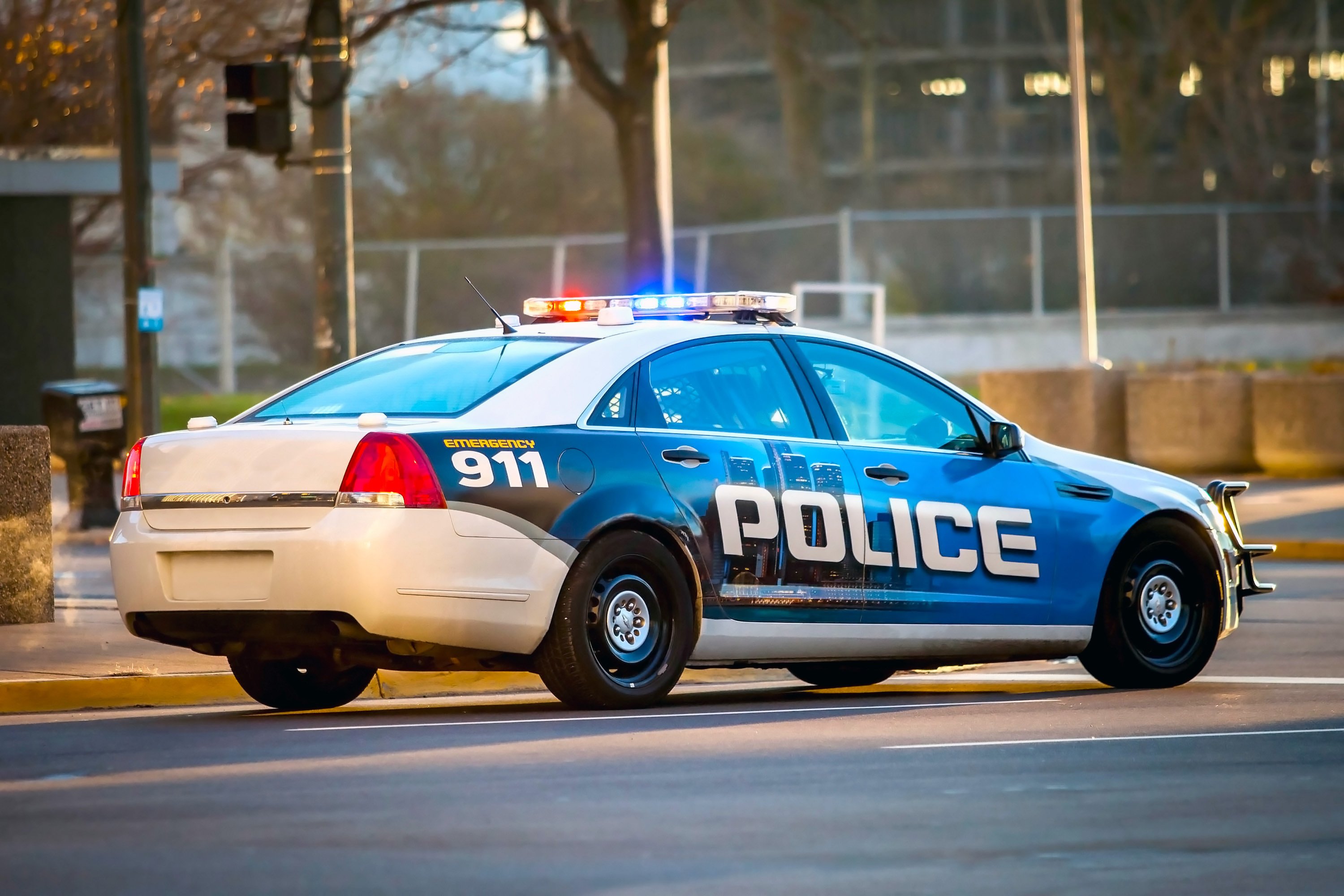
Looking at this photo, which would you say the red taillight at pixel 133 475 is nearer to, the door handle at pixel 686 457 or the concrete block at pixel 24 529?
the door handle at pixel 686 457

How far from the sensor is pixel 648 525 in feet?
27.0

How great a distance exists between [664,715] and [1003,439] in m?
2.04

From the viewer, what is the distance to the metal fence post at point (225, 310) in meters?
34.4

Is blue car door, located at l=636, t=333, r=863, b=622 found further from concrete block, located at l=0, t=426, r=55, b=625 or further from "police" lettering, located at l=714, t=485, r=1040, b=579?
concrete block, located at l=0, t=426, r=55, b=625

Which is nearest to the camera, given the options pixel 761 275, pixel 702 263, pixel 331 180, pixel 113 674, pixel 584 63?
pixel 113 674

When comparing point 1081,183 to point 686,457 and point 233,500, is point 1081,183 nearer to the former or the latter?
point 686,457

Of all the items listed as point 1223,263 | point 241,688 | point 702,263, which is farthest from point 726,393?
point 1223,263

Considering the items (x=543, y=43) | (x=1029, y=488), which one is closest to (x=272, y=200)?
(x=543, y=43)

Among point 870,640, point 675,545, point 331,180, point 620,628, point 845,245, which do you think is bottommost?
point 870,640

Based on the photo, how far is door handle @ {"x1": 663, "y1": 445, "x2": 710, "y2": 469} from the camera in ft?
27.5

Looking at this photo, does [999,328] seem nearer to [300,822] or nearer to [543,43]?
[543,43]

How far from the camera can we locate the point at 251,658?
335 inches

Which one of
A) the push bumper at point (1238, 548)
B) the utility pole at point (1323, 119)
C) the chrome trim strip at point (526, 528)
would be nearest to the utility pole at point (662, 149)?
the push bumper at point (1238, 548)

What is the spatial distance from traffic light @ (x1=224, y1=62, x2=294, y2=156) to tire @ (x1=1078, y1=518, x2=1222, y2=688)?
698 cm
